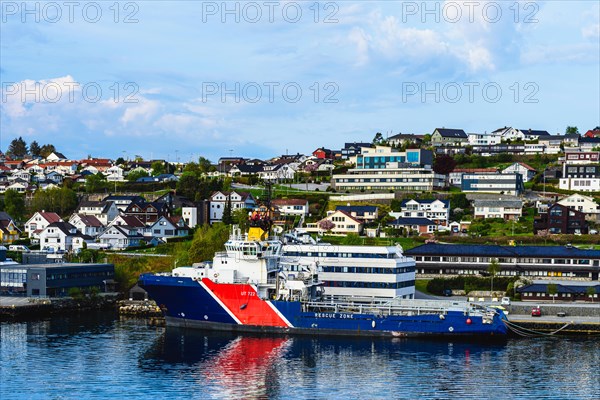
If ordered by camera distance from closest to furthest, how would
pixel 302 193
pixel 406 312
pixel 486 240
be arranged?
pixel 406 312 → pixel 486 240 → pixel 302 193

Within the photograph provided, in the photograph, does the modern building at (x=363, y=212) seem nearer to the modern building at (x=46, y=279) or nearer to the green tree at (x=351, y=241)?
the green tree at (x=351, y=241)

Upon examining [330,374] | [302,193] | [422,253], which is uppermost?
[302,193]

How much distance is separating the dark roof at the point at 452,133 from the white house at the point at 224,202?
44.4 meters

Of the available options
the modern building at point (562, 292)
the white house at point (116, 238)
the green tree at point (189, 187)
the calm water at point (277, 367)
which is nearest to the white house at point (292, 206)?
the green tree at point (189, 187)

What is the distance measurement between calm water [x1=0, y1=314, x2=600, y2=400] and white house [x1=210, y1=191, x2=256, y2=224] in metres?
43.8

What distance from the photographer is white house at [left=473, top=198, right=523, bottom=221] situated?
85.1m

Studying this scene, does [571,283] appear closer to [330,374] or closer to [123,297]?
[330,374]

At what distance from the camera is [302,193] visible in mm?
99750

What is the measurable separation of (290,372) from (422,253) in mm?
26742

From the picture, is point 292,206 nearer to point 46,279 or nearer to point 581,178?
point 581,178

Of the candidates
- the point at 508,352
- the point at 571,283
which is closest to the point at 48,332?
the point at 508,352

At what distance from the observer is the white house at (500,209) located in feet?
279

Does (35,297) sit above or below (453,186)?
below

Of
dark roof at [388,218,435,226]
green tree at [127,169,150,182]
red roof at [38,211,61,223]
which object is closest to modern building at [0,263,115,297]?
red roof at [38,211,61,223]
